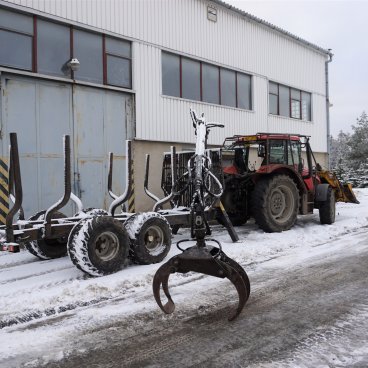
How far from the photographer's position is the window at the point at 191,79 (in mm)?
13531

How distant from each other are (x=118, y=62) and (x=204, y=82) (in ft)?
11.9

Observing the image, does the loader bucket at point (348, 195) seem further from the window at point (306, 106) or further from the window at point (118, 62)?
the window at point (306, 106)

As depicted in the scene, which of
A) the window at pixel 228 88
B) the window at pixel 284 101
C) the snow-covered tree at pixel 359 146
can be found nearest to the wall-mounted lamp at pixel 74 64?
the window at pixel 228 88

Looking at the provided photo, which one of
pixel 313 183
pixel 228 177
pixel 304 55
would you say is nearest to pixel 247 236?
pixel 228 177

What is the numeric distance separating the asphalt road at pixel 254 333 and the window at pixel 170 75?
8748 millimetres

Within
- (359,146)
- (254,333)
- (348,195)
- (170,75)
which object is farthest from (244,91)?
(359,146)

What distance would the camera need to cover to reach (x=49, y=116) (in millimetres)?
10172

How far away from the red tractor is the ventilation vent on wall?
6.00m

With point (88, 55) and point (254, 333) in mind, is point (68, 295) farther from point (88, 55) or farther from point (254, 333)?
point (88, 55)

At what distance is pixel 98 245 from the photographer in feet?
19.5

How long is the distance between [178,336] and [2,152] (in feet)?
23.3

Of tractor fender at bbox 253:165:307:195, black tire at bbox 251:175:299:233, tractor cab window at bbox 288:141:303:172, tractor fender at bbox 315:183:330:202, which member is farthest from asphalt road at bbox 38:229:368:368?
tractor fender at bbox 315:183:330:202

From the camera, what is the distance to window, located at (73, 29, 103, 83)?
10.8m

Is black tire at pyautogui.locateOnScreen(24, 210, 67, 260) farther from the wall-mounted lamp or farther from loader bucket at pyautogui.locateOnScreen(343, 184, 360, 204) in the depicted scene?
loader bucket at pyautogui.locateOnScreen(343, 184, 360, 204)
